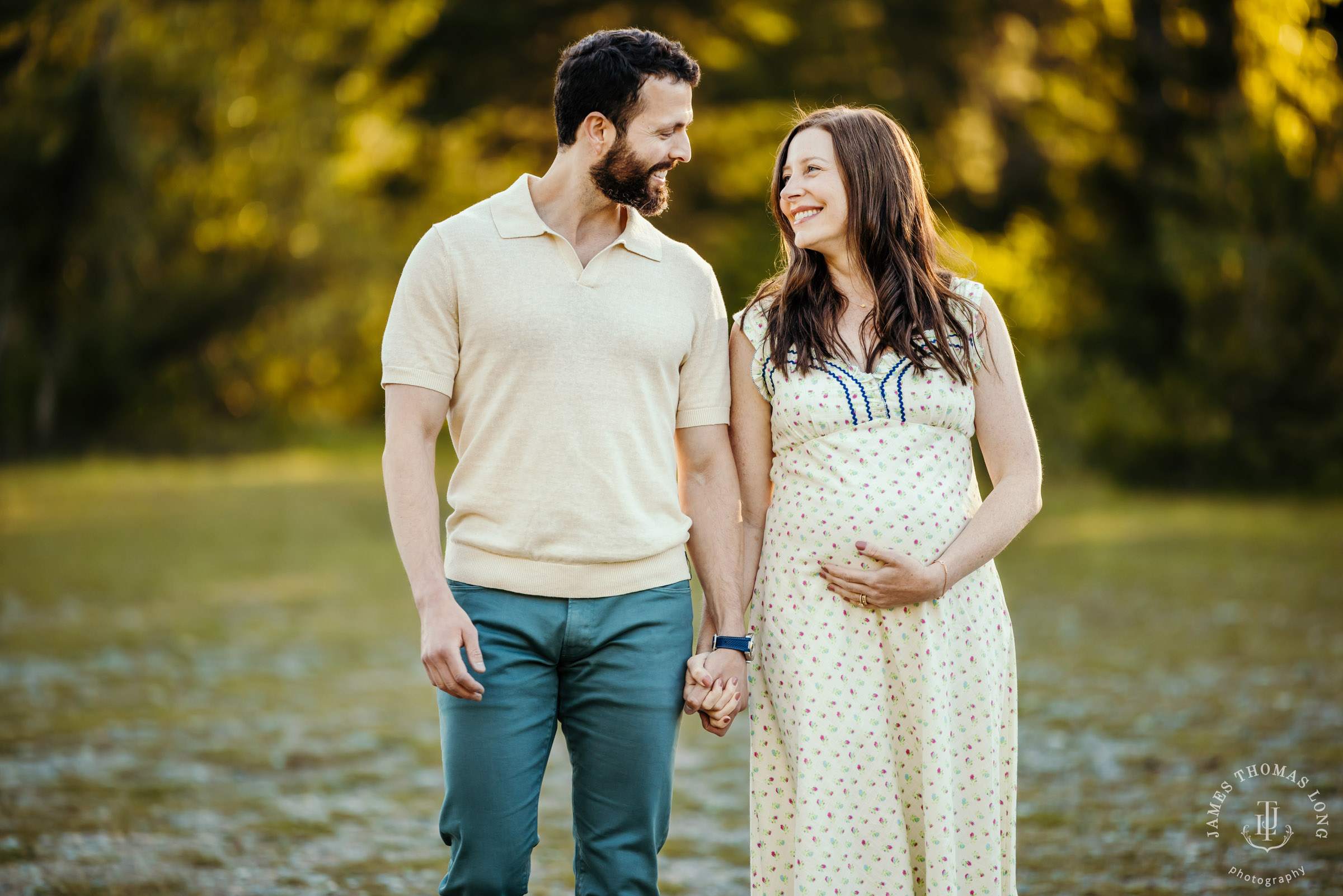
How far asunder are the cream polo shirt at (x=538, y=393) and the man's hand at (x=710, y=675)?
6.9 inches

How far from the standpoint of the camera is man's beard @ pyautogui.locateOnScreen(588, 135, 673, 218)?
2.43m

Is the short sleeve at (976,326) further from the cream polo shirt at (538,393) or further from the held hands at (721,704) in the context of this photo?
the held hands at (721,704)

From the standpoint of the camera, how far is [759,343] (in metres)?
2.63

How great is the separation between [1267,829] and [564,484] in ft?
10.0

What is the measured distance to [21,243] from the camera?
8953 millimetres

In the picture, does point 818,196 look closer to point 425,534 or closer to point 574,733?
point 425,534

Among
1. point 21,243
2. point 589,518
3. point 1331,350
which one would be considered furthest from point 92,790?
point 1331,350

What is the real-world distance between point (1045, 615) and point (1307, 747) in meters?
3.02

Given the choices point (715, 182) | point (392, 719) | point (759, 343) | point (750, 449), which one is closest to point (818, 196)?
point (759, 343)

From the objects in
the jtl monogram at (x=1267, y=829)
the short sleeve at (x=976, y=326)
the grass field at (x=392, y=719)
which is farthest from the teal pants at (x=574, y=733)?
the jtl monogram at (x=1267, y=829)

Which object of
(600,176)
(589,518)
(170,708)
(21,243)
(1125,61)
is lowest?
(170,708)

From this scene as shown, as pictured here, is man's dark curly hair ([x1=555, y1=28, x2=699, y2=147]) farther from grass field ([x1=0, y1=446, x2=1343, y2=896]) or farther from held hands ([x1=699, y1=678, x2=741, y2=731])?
grass field ([x1=0, y1=446, x2=1343, y2=896])

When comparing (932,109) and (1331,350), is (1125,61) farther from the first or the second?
(932,109)

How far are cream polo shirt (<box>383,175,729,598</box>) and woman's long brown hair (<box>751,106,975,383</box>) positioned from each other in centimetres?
32
